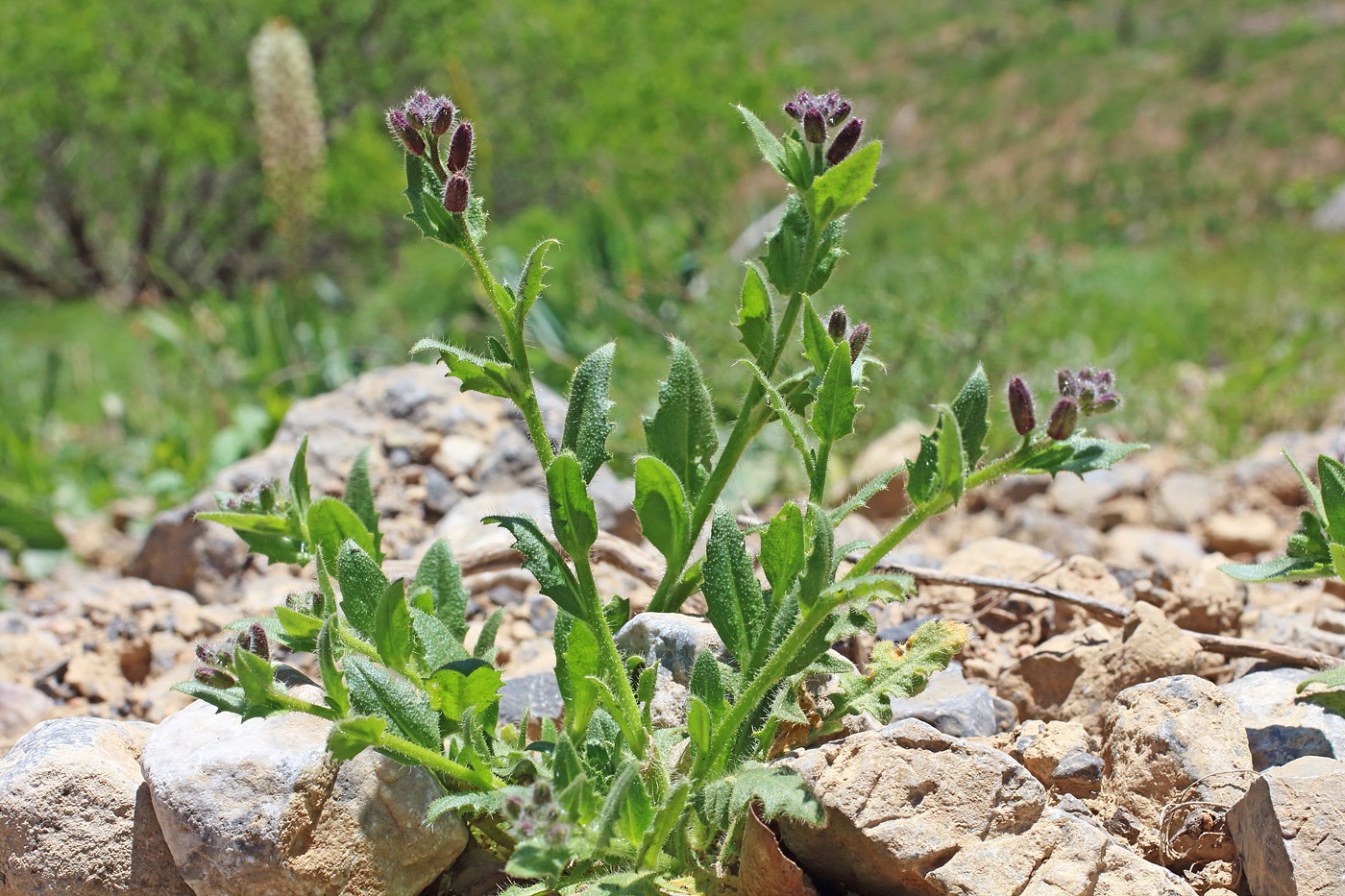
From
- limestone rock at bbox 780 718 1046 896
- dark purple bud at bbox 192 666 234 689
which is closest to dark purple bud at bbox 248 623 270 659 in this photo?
dark purple bud at bbox 192 666 234 689

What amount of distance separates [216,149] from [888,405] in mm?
9918

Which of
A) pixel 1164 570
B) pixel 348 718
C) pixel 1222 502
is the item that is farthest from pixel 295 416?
pixel 1222 502

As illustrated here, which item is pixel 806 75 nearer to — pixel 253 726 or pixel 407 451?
pixel 407 451

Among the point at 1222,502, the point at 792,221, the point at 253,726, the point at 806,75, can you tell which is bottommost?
the point at 253,726

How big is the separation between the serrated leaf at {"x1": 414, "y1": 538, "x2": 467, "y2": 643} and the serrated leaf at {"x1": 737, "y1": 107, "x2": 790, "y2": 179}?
32.8 inches

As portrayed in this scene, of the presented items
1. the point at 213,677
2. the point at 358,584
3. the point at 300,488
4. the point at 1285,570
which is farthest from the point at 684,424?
the point at 1285,570

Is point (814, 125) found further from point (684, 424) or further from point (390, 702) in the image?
point (390, 702)

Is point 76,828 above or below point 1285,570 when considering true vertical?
below

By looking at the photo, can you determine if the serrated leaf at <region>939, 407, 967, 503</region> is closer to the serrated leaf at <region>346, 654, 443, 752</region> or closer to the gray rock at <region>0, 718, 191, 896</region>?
the serrated leaf at <region>346, 654, 443, 752</region>

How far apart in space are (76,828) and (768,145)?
1.43m

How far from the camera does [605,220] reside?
22.8 ft

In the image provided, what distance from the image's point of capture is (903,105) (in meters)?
30.2

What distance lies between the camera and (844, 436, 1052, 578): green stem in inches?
54.1

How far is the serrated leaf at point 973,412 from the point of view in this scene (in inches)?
57.6
